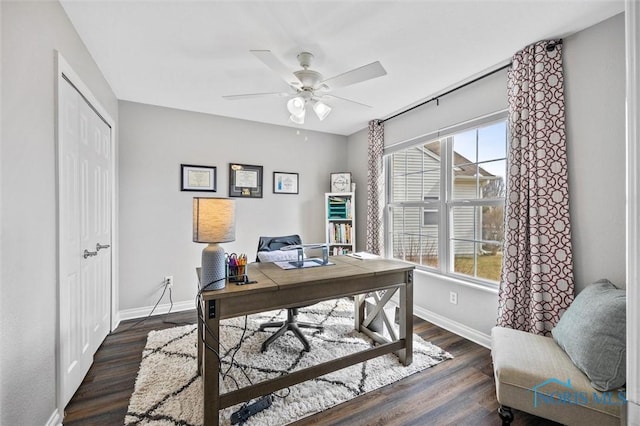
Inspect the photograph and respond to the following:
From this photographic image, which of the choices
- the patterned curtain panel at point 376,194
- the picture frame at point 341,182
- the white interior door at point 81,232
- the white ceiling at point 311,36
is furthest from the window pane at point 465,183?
the white interior door at point 81,232

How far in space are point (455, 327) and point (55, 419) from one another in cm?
314

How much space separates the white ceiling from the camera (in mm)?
1657

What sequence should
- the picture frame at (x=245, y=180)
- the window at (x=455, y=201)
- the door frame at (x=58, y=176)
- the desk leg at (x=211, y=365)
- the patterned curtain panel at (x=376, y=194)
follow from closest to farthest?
1. the desk leg at (x=211, y=365)
2. the door frame at (x=58, y=176)
3. the window at (x=455, y=201)
4. the picture frame at (x=245, y=180)
5. the patterned curtain panel at (x=376, y=194)

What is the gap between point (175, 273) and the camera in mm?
3312

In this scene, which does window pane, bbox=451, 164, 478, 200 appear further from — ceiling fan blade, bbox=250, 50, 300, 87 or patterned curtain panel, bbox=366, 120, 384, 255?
ceiling fan blade, bbox=250, 50, 300, 87

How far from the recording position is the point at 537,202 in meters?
2.00

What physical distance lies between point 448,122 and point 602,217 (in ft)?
5.07

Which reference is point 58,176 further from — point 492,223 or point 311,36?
point 492,223

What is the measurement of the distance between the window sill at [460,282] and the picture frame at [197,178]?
2851mm

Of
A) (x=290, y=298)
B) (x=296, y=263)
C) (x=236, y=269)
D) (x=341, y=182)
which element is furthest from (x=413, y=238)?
(x=236, y=269)

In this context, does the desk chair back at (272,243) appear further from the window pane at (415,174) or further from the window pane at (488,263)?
the window pane at (488,263)

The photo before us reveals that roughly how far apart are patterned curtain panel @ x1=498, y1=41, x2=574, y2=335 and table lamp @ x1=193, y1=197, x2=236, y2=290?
2149 mm

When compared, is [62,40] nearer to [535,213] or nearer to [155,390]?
[155,390]

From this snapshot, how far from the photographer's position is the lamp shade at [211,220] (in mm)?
1486
